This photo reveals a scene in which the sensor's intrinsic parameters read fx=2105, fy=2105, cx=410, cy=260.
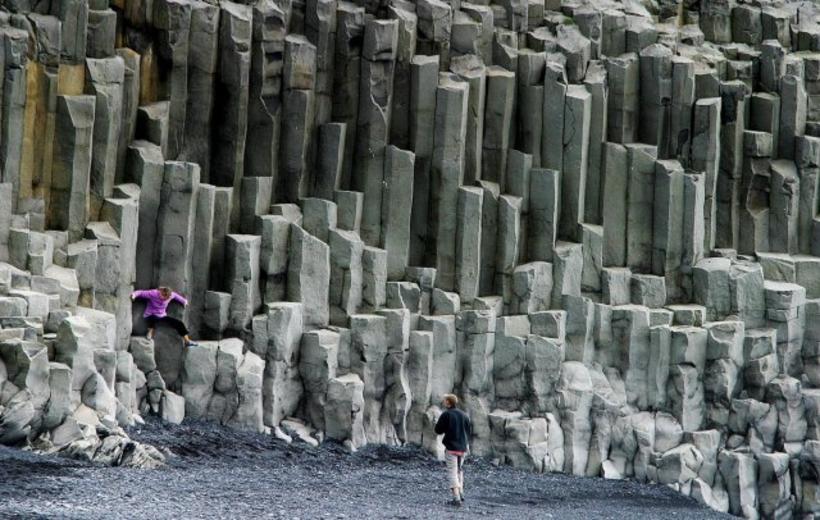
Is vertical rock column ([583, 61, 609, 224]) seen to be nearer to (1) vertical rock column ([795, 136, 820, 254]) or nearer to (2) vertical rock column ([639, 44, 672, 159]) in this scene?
(2) vertical rock column ([639, 44, 672, 159])

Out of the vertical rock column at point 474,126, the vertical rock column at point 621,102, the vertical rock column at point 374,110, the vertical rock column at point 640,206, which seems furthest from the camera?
the vertical rock column at point 621,102

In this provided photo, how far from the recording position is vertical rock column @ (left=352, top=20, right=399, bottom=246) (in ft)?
127

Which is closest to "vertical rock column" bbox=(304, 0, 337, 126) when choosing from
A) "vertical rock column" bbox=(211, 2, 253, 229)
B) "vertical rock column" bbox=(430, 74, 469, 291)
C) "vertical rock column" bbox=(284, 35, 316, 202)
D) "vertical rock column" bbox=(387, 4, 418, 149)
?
"vertical rock column" bbox=(284, 35, 316, 202)

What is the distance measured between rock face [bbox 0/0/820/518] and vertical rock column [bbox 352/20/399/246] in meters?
0.05

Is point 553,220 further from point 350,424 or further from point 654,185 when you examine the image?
point 350,424

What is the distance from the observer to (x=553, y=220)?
39344 mm

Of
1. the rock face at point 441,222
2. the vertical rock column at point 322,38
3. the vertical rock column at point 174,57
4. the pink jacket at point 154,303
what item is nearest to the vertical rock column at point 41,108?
the rock face at point 441,222

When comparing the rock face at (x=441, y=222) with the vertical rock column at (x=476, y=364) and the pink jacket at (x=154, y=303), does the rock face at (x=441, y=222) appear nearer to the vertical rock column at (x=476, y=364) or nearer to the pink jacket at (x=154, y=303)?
the vertical rock column at (x=476, y=364)

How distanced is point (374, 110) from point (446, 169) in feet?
5.64

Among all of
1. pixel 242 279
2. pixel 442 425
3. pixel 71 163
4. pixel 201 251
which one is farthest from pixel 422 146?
pixel 442 425

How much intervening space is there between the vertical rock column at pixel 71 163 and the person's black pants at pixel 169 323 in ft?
6.07

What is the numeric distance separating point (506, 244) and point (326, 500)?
10.2 meters

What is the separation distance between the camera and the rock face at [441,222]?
35.2 meters

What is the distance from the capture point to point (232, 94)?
123 ft
